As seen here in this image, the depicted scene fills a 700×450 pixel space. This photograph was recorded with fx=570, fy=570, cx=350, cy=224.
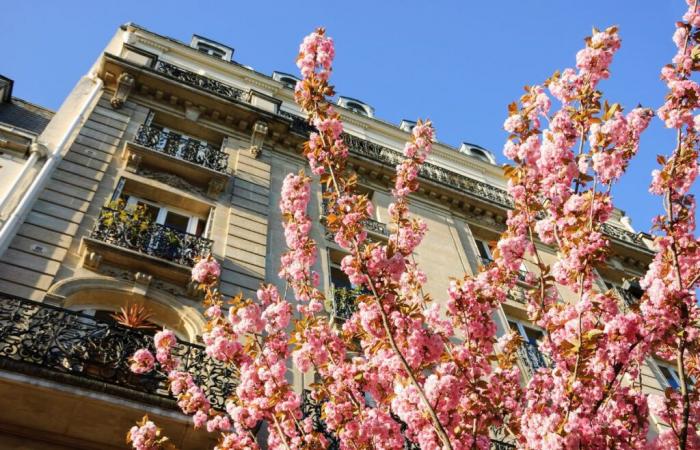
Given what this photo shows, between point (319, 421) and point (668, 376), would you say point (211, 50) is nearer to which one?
point (319, 421)

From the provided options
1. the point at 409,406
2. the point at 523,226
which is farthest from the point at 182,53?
the point at 409,406

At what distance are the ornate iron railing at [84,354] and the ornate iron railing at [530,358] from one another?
672 cm

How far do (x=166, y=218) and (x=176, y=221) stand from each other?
20 centimetres

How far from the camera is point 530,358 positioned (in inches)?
478

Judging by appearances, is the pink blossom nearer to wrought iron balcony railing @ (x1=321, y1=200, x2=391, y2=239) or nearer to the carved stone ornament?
wrought iron balcony railing @ (x1=321, y1=200, x2=391, y2=239)

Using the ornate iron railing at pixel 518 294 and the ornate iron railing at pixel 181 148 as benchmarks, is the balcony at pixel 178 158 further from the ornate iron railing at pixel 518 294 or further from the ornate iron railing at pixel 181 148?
the ornate iron railing at pixel 518 294

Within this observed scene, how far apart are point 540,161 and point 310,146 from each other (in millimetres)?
2550

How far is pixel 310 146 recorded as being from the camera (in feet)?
21.4

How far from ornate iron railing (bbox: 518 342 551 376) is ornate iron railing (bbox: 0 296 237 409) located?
6.72 m

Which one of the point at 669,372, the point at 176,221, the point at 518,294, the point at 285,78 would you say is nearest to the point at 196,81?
the point at 176,221

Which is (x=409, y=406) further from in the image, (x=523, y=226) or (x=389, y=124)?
(x=389, y=124)

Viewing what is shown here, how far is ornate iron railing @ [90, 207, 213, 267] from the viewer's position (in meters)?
9.51

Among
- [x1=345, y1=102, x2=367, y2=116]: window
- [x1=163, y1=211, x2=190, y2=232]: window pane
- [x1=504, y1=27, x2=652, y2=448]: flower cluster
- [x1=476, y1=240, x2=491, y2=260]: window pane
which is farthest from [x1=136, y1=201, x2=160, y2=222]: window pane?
[x1=345, y1=102, x2=367, y2=116]: window

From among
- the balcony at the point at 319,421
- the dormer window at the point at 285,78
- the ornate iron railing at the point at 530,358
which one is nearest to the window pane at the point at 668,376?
the ornate iron railing at the point at 530,358
